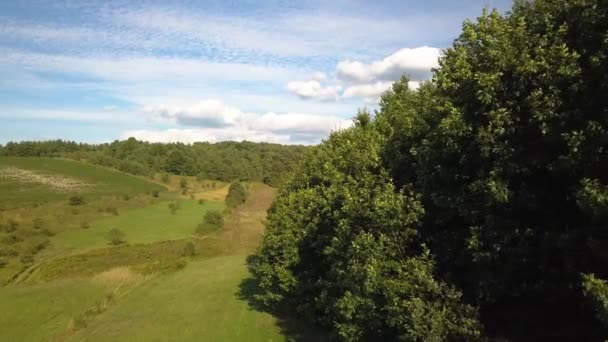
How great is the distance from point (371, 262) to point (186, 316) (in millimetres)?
29505

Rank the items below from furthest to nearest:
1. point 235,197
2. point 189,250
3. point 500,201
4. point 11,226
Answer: point 235,197, point 11,226, point 189,250, point 500,201

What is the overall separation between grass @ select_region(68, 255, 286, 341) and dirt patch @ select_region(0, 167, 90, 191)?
3466 inches

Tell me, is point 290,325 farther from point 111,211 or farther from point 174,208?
point 111,211

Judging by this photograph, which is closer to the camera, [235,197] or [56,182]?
[56,182]

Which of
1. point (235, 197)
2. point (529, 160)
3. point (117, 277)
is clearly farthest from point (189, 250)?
point (529, 160)

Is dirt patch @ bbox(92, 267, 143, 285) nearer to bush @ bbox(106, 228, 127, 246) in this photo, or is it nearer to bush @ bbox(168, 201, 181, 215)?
bush @ bbox(106, 228, 127, 246)

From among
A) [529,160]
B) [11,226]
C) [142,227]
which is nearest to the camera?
[529,160]

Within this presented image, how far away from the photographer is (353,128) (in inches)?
1545

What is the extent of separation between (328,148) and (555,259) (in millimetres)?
25654

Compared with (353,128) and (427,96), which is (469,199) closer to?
(427,96)

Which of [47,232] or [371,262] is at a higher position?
[371,262]

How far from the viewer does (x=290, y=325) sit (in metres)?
40.6

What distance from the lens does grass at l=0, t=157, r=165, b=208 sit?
123750 millimetres

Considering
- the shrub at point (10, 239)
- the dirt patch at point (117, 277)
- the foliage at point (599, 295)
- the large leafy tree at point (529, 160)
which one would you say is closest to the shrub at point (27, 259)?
the shrub at point (10, 239)
